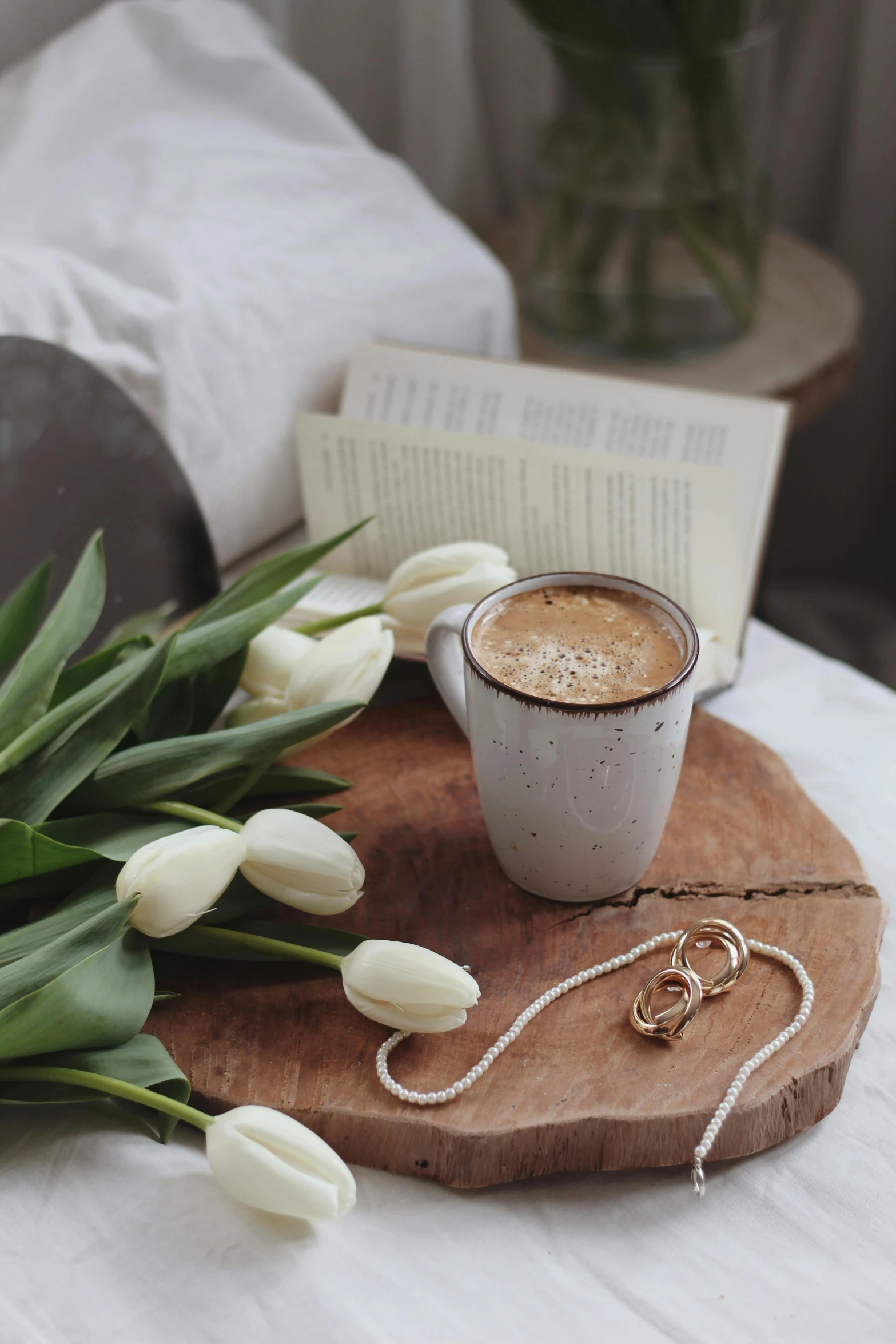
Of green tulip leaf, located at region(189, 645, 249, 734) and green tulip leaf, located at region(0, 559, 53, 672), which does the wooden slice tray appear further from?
green tulip leaf, located at region(0, 559, 53, 672)

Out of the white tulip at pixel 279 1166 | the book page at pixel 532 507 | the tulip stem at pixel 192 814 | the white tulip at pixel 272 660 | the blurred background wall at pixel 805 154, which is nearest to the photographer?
the white tulip at pixel 279 1166

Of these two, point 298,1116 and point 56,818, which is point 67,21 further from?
point 298,1116

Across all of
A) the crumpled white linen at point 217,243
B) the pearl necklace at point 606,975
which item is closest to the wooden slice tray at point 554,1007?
the pearl necklace at point 606,975

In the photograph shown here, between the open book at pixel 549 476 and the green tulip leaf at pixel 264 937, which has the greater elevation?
the open book at pixel 549 476

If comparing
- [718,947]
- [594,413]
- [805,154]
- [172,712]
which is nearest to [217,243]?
[594,413]

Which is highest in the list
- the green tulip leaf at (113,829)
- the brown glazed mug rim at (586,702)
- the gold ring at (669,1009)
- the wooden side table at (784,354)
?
the brown glazed mug rim at (586,702)

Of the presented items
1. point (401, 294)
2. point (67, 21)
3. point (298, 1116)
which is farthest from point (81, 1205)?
point (67, 21)

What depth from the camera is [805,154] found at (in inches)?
61.2

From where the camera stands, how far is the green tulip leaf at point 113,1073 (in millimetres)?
479

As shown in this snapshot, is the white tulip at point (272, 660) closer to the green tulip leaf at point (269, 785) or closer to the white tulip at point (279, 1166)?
the green tulip leaf at point (269, 785)

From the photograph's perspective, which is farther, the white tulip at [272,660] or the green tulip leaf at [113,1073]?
the white tulip at [272,660]

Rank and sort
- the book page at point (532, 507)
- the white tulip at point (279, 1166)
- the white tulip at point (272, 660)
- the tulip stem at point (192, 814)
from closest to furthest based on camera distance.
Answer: the white tulip at point (279, 1166) → the tulip stem at point (192, 814) → the white tulip at point (272, 660) → the book page at point (532, 507)

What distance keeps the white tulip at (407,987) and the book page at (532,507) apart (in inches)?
12.6

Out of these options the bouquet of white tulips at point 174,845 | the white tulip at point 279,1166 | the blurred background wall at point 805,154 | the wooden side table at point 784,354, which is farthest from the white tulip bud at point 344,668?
the blurred background wall at point 805,154
